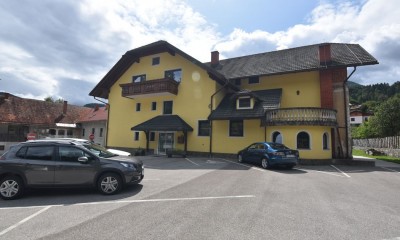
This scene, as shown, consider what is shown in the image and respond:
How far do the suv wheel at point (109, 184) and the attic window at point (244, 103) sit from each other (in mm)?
12744

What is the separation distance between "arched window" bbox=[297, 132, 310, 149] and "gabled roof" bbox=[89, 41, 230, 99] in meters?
7.64

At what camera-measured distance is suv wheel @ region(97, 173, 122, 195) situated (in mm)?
7336

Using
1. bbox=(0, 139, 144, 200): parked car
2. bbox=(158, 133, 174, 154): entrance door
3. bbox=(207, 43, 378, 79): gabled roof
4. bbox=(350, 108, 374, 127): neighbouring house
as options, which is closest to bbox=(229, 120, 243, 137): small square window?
bbox=(207, 43, 378, 79): gabled roof

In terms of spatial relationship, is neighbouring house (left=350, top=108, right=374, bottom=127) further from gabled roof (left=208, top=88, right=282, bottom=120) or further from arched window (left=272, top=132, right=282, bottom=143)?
arched window (left=272, top=132, right=282, bottom=143)

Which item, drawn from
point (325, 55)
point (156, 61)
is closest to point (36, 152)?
point (156, 61)

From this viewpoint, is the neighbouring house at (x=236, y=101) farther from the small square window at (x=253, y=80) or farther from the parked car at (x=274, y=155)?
the parked car at (x=274, y=155)

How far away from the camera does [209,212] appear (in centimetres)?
561

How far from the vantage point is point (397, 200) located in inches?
274

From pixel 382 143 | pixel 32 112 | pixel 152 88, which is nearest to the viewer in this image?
pixel 152 88

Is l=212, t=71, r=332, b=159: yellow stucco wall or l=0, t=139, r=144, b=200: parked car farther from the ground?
l=212, t=71, r=332, b=159: yellow stucco wall

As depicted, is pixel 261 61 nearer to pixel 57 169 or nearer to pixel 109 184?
pixel 109 184

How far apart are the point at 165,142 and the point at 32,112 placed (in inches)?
909

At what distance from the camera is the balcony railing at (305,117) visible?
1558cm

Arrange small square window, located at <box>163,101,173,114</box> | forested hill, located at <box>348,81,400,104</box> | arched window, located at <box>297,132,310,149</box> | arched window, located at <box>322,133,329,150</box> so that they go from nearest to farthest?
arched window, located at <box>297,132,310,149</box>, arched window, located at <box>322,133,329,150</box>, small square window, located at <box>163,101,173,114</box>, forested hill, located at <box>348,81,400,104</box>
